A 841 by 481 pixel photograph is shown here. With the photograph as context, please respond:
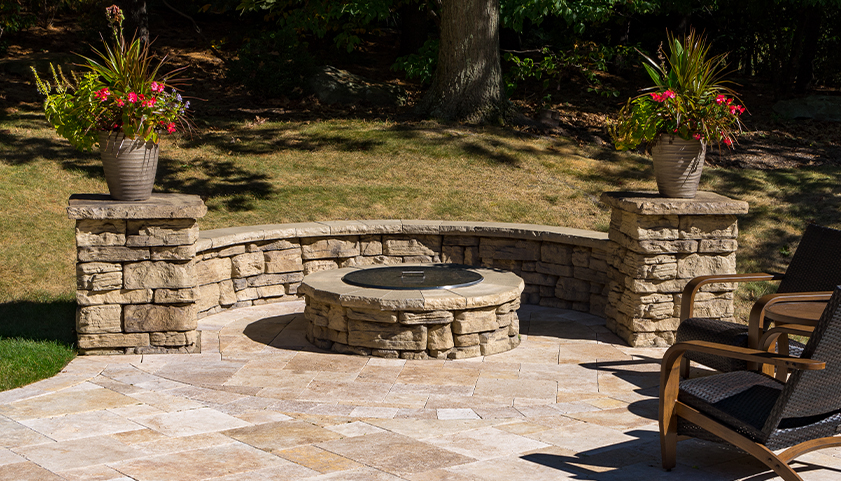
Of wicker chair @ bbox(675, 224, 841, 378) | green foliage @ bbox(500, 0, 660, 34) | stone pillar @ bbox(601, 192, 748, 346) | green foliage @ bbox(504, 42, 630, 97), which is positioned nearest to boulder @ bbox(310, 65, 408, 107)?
green foliage @ bbox(504, 42, 630, 97)

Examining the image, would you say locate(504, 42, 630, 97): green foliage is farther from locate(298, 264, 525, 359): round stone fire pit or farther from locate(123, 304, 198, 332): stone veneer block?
locate(123, 304, 198, 332): stone veneer block

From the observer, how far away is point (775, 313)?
4246mm

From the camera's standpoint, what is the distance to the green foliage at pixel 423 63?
1268 centimetres

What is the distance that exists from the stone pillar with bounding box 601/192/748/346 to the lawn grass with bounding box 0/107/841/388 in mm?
1760

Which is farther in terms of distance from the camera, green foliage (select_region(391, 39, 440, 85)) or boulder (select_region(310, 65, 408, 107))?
boulder (select_region(310, 65, 408, 107))

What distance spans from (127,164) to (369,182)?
4811 mm

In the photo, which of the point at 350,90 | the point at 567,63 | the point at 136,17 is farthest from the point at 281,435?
the point at 136,17

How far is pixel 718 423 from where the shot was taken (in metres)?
3.29

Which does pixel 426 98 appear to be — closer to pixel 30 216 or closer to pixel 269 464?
pixel 30 216

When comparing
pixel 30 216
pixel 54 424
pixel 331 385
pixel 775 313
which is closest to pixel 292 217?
pixel 30 216

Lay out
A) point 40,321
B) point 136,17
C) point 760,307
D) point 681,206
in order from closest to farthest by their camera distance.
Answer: point 760,307, point 681,206, point 40,321, point 136,17

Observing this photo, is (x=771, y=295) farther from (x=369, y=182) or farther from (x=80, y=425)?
(x=369, y=182)

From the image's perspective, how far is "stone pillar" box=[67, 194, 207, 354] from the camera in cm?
527

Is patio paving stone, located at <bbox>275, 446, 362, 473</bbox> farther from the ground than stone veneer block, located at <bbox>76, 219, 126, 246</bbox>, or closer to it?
closer to it
